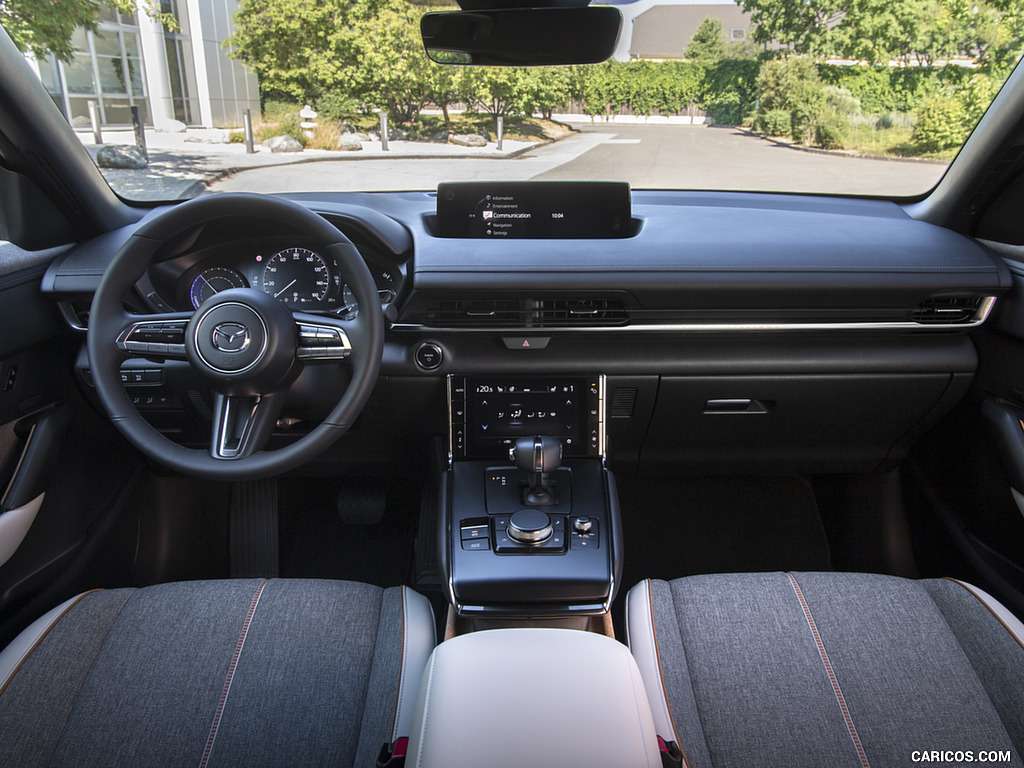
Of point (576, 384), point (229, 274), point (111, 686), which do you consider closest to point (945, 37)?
point (576, 384)

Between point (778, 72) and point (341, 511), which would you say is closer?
point (778, 72)

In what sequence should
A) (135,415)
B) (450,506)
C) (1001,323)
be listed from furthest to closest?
(1001,323)
(450,506)
(135,415)

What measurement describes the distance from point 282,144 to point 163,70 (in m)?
0.46

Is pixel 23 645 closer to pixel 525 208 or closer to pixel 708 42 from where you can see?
pixel 525 208

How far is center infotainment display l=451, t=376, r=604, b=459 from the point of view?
2.21 m

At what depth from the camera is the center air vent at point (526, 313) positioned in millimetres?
2127

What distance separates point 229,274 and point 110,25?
1048 millimetres

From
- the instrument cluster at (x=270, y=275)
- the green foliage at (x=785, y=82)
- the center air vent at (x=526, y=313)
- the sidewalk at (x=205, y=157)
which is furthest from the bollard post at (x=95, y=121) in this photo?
the green foliage at (x=785, y=82)

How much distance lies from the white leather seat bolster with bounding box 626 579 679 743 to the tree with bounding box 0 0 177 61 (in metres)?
2.20

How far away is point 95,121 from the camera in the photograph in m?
2.37

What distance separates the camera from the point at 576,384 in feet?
7.28

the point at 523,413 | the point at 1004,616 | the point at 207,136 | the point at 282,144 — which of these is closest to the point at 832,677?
the point at 1004,616

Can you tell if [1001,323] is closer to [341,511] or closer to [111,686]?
[341,511]

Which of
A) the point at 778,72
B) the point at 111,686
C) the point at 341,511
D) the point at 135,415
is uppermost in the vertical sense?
the point at 778,72
